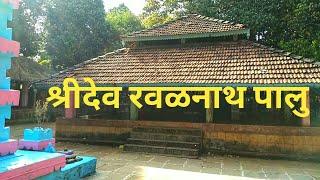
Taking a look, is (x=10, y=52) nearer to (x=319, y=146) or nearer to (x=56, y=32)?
(x=319, y=146)

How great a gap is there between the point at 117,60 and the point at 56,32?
1388 centimetres

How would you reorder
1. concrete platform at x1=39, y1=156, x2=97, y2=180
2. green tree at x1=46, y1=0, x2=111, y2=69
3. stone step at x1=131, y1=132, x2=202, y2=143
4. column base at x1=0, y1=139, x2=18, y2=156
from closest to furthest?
column base at x1=0, y1=139, x2=18, y2=156
concrete platform at x1=39, y1=156, x2=97, y2=180
stone step at x1=131, y1=132, x2=202, y2=143
green tree at x1=46, y1=0, x2=111, y2=69

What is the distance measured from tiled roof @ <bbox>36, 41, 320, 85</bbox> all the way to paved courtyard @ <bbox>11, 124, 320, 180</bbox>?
274 cm

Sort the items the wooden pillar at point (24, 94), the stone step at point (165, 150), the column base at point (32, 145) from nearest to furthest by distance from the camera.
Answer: the column base at point (32, 145) < the stone step at point (165, 150) < the wooden pillar at point (24, 94)

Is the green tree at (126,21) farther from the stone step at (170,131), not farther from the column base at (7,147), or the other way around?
the column base at (7,147)

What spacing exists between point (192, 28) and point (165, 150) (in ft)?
22.5

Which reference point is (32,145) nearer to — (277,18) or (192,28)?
(192,28)

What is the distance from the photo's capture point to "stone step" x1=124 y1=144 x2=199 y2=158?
10.7 meters

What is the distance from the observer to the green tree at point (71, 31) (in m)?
26.2

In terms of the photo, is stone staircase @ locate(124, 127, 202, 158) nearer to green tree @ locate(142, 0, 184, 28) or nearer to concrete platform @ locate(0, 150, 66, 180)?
concrete platform @ locate(0, 150, 66, 180)

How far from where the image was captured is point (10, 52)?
480cm

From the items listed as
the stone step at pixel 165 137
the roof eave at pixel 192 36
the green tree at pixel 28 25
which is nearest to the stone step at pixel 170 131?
the stone step at pixel 165 137

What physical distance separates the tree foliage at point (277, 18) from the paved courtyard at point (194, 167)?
929 centimetres

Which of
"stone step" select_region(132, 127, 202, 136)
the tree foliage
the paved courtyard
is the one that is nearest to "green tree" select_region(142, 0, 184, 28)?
Answer: the tree foliage
